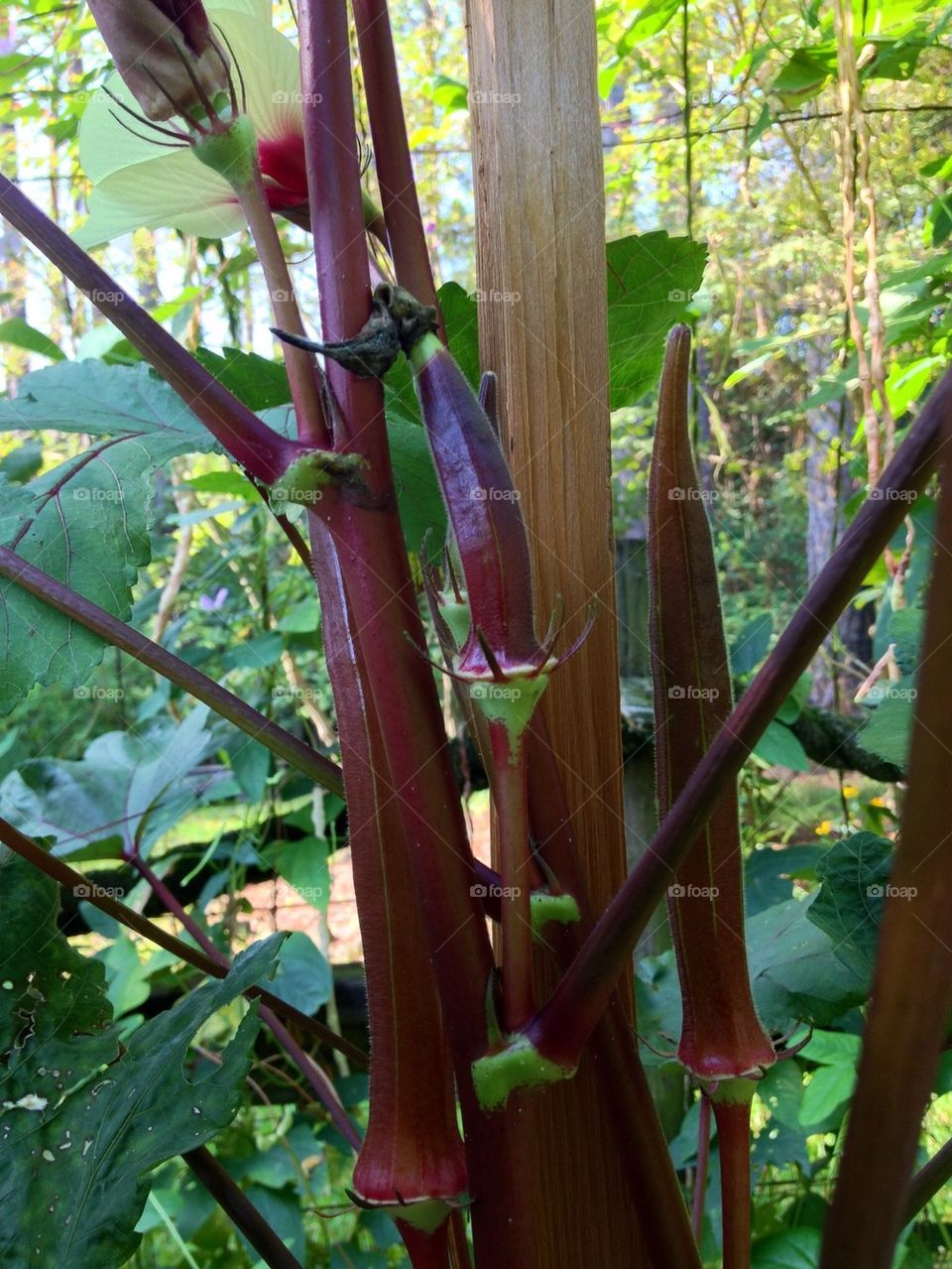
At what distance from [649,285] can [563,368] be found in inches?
5.8

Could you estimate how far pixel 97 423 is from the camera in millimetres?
575

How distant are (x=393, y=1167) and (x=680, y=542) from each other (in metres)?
0.25

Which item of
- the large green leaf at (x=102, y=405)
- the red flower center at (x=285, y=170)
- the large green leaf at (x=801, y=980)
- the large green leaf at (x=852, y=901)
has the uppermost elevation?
the red flower center at (x=285, y=170)

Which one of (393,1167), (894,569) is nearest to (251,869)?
(894,569)

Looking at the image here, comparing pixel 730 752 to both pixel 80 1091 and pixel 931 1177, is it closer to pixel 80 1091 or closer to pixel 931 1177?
pixel 931 1177

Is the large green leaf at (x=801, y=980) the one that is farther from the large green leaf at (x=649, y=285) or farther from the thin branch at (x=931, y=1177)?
the large green leaf at (x=649, y=285)

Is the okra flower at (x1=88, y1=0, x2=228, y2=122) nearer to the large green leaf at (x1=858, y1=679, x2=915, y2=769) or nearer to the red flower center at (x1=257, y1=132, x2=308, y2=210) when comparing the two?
the red flower center at (x1=257, y1=132, x2=308, y2=210)

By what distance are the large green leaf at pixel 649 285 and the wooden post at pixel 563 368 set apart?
94 millimetres

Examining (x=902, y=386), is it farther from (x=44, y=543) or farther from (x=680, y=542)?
(x=44, y=543)

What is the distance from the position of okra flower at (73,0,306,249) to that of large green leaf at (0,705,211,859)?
1.81 ft

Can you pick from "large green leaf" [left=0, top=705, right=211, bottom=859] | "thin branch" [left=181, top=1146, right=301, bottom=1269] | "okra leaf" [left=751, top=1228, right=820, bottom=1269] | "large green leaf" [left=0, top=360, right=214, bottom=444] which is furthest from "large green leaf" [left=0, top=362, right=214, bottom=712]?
"okra leaf" [left=751, top=1228, right=820, bottom=1269]

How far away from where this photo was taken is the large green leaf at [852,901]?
48cm

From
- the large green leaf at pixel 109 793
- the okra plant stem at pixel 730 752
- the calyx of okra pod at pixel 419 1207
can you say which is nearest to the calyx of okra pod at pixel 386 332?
the okra plant stem at pixel 730 752

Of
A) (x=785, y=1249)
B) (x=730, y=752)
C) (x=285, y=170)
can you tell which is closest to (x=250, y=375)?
(x=285, y=170)
